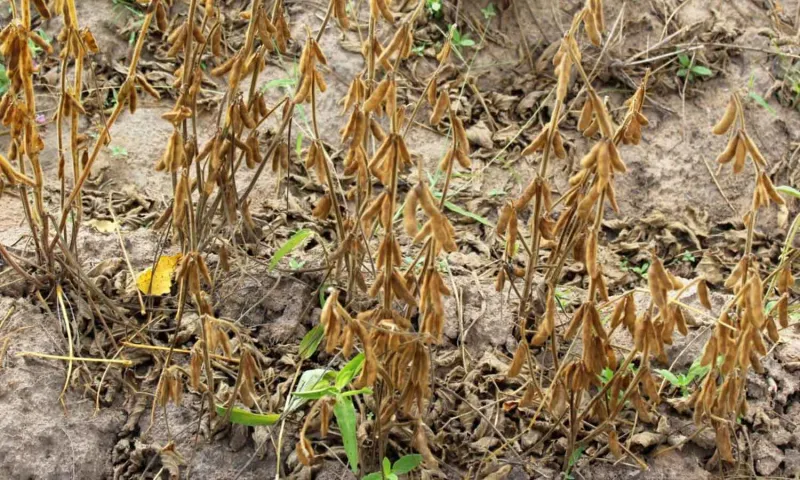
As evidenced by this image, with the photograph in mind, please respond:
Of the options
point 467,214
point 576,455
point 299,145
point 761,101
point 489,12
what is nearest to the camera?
point 576,455

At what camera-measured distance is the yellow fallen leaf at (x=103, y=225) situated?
296 cm

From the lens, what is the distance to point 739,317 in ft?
6.73

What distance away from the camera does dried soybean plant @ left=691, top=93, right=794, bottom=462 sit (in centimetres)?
179

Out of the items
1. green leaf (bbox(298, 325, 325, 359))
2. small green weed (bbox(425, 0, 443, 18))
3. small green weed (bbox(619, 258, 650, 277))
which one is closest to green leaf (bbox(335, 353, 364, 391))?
green leaf (bbox(298, 325, 325, 359))

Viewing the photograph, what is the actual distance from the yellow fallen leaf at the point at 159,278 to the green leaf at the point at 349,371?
0.75 meters

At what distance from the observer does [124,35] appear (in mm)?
3756

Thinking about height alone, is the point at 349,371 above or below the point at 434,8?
below

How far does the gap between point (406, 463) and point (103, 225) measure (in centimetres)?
140

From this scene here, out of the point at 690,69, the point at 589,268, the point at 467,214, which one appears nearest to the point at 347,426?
the point at 589,268

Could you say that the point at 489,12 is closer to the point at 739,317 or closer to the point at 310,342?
the point at 310,342

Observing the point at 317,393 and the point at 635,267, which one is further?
the point at 635,267

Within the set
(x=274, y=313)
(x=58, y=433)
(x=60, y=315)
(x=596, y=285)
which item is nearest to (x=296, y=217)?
(x=274, y=313)

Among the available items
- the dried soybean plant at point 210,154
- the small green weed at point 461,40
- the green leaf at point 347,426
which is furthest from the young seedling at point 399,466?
the small green weed at point 461,40

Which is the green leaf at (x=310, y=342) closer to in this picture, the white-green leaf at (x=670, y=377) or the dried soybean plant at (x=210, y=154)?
the dried soybean plant at (x=210, y=154)
